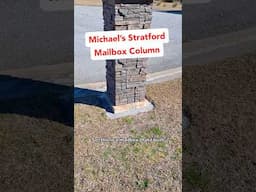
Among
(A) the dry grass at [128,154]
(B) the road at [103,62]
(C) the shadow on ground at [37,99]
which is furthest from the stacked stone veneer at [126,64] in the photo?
(B) the road at [103,62]

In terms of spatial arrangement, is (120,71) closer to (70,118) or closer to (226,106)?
(70,118)

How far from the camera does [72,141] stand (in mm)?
6996

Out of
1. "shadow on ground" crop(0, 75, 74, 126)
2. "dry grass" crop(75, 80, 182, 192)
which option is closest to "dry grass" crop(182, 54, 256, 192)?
"dry grass" crop(75, 80, 182, 192)

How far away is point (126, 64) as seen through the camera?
7.00 metres

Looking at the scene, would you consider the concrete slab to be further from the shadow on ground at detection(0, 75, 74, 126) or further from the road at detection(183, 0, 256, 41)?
the road at detection(183, 0, 256, 41)

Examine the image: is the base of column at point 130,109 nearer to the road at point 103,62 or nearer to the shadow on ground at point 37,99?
the shadow on ground at point 37,99

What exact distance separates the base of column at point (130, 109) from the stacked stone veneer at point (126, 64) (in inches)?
3.1

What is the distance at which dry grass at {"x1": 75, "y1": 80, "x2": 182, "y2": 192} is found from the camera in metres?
6.17

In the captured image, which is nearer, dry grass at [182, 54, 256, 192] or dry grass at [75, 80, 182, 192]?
dry grass at [75, 80, 182, 192]

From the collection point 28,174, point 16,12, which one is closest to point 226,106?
point 28,174

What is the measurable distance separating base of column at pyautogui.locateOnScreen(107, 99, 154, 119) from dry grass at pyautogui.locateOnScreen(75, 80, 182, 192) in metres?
0.11

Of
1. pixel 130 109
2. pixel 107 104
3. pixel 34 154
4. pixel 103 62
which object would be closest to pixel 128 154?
pixel 130 109

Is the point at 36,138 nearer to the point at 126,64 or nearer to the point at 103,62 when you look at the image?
the point at 126,64

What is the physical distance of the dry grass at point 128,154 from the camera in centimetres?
617
